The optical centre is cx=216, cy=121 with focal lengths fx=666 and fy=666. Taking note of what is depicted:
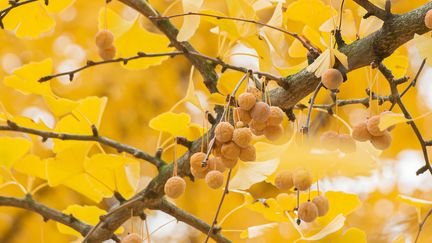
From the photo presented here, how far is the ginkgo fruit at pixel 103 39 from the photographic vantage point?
828 mm

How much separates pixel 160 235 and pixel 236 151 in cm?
163

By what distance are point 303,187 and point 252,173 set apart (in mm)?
94

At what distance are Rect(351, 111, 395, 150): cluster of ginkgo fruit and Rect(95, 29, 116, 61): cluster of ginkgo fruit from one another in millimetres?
351

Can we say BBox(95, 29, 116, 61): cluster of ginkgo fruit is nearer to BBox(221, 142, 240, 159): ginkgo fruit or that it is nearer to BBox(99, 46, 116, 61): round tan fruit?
BBox(99, 46, 116, 61): round tan fruit

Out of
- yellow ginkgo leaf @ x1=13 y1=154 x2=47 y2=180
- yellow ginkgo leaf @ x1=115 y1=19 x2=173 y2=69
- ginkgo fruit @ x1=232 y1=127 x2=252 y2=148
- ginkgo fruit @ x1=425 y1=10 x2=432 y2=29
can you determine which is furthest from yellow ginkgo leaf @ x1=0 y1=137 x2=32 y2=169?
ginkgo fruit @ x1=425 y1=10 x2=432 y2=29

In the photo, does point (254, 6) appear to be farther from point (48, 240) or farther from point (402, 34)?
point (48, 240)

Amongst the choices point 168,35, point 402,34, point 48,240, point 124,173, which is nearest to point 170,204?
point 124,173

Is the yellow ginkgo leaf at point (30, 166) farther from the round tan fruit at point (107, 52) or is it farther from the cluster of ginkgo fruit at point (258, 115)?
the cluster of ginkgo fruit at point (258, 115)

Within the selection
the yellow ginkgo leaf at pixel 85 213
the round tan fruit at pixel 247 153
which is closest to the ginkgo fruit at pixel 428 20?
the round tan fruit at pixel 247 153

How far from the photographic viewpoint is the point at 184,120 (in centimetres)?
85

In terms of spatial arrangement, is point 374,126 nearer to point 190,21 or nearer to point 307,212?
point 307,212

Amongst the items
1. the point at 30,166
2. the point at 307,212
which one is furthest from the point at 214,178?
the point at 30,166

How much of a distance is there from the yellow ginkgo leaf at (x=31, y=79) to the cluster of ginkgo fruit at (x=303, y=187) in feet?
1.10

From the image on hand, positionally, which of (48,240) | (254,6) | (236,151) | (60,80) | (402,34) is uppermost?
(60,80)
